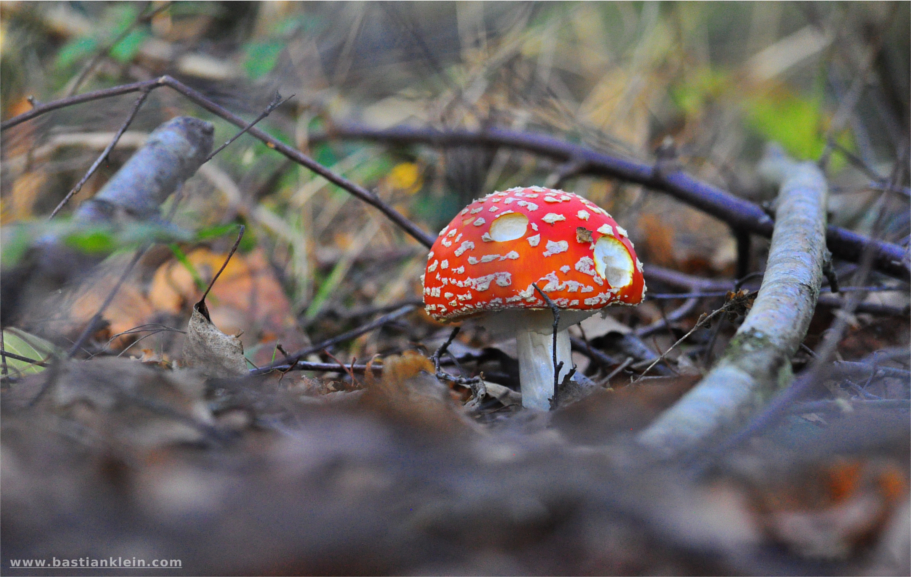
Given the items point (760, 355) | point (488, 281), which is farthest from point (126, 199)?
point (760, 355)

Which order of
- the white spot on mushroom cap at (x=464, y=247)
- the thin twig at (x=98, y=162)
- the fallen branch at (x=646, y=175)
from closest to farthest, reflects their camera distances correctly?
1. the thin twig at (x=98, y=162)
2. the white spot on mushroom cap at (x=464, y=247)
3. the fallen branch at (x=646, y=175)

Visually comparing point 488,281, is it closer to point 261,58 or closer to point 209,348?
point 209,348

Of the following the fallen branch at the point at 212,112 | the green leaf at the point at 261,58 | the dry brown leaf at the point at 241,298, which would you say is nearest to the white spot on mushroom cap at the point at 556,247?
the fallen branch at the point at 212,112

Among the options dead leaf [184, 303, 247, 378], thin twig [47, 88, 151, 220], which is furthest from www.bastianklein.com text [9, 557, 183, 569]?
thin twig [47, 88, 151, 220]

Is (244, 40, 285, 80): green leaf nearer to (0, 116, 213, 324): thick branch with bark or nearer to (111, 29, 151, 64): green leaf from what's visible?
(111, 29, 151, 64): green leaf

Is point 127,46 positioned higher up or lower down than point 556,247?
higher up

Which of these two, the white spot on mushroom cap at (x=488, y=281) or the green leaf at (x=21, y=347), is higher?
the white spot on mushroom cap at (x=488, y=281)

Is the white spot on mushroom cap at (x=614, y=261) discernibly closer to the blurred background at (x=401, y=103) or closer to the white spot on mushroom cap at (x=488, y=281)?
the white spot on mushroom cap at (x=488, y=281)

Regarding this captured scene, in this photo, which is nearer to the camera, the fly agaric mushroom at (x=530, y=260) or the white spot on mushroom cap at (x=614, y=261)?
the fly agaric mushroom at (x=530, y=260)
